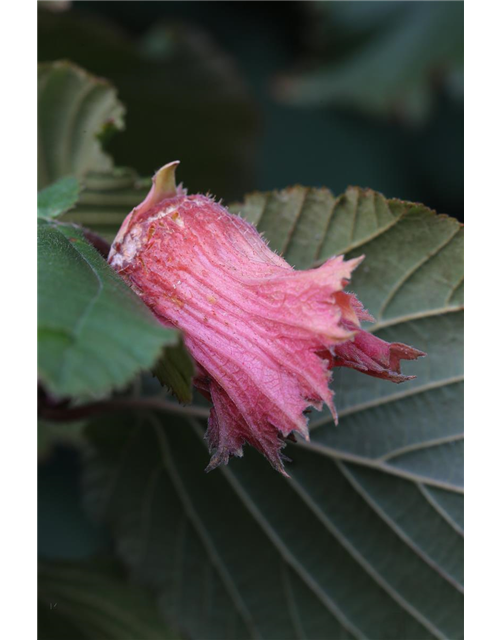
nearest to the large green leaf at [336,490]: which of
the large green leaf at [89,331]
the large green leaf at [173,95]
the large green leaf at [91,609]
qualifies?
the large green leaf at [91,609]

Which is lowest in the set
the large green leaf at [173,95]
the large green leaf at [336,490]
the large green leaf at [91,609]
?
the large green leaf at [91,609]

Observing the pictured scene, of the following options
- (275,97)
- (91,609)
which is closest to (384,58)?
(275,97)

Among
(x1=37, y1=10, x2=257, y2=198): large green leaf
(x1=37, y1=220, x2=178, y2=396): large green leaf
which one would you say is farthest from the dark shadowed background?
(x1=37, y1=220, x2=178, y2=396): large green leaf

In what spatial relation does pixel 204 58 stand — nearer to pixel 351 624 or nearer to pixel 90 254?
pixel 90 254

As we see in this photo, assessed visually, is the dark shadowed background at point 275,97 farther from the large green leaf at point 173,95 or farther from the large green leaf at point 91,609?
the large green leaf at point 91,609

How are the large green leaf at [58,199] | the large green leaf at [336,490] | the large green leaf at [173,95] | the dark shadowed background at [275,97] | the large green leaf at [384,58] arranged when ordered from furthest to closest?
the large green leaf at [384,58] → the dark shadowed background at [275,97] → the large green leaf at [173,95] → the large green leaf at [336,490] → the large green leaf at [58,199]
